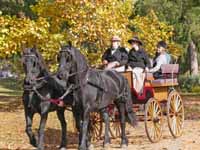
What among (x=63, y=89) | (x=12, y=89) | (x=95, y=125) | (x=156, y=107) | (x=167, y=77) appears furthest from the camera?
(x=12, y=89)

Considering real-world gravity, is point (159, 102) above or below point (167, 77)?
below

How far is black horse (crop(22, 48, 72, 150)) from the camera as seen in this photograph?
9797 mm

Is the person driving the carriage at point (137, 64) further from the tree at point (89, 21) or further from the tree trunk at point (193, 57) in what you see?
the tree trunk at point (193, 57)

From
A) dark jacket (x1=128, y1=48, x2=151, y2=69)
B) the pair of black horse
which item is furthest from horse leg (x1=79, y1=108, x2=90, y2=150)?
dark jacket (x1=128, y1=48, x2=151, y2=69)

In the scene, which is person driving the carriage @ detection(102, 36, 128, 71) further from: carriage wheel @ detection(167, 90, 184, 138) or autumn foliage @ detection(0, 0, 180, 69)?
autumn foliage @ detection(0, 0, 180, 69)

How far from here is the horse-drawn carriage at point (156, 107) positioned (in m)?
12.5

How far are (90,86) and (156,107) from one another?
A: 2565mm

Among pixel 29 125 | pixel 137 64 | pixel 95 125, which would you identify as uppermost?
pixel 137 64

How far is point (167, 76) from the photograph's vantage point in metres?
13.5

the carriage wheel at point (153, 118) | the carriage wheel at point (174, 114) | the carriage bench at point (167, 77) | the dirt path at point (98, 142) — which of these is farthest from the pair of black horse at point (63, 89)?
the carriage wheel at point (174, 114)

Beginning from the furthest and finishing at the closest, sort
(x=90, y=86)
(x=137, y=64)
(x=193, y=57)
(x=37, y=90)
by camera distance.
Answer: (x=193, y=57), (x=137, y=64), (x=90, y=86), (x=37, y=90)

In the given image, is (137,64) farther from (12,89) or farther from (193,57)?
(12,89)

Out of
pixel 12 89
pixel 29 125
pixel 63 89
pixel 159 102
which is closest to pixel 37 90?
pixel 63 89

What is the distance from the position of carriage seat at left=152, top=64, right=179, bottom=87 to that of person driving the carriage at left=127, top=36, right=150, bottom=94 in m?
0.39
